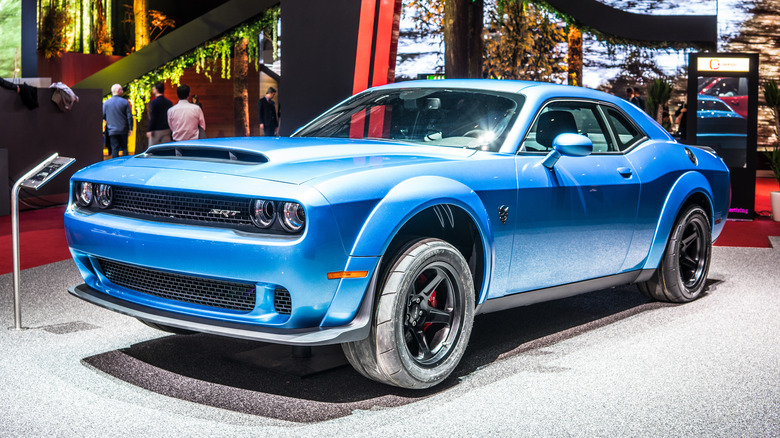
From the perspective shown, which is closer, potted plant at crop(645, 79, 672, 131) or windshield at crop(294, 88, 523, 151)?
windshield at crop(294, 88, 523, 151)

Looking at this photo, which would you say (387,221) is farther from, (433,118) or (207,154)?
(433,118)

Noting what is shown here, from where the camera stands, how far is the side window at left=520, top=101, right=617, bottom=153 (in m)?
4.80

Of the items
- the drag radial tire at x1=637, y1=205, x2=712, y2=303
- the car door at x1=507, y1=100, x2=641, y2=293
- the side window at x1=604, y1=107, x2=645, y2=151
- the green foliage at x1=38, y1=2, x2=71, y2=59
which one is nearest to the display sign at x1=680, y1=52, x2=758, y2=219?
the drag radial tire at x1=637, y1=205, x2=712, y2=303

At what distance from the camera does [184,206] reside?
371cm

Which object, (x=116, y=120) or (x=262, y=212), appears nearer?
(x=262, y=212)

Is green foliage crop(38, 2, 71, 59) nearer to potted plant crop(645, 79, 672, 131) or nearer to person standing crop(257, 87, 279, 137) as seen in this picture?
person standing crop(257, 87, 279, 137)

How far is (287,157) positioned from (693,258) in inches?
139

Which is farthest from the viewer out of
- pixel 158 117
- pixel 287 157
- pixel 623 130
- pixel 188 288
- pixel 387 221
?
pixel 158 117

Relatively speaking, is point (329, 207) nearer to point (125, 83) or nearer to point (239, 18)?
point (239, 18)

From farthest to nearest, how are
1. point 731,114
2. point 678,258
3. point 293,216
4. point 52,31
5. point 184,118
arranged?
1. point 52,31
2. point 184,118
3. point 731,114
4. point 678,258
5. point 293,216

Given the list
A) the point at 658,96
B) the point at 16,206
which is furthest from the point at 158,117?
the point at 658,96

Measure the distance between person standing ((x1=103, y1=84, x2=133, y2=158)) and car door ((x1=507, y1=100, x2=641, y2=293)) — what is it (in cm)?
1153

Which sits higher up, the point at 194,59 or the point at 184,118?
the point at 194,59

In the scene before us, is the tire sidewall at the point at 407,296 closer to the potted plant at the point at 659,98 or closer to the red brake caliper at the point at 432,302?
the red brake caliper at the point at 432,302
